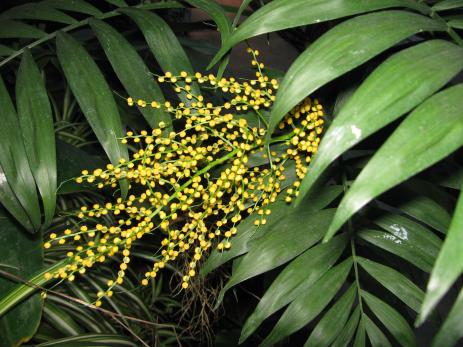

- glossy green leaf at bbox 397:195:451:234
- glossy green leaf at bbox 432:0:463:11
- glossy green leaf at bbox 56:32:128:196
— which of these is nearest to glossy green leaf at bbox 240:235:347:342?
glossy green leaf at bbox 397:195:451:234

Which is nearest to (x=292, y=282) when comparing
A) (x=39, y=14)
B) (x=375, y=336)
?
(x=375, y=336)

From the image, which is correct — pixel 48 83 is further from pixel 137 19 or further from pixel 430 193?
pixel 430 193

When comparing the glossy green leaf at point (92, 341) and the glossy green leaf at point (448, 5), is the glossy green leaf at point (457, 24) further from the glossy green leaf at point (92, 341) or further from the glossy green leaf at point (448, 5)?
the glossy green leaf at point (92, 341)

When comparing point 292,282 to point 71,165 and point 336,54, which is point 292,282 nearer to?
point 336,54

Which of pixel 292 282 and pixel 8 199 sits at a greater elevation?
pixel 8 199

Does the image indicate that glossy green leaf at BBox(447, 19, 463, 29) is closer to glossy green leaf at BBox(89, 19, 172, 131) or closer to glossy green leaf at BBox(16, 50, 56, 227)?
glossy green leaf at BBox(89, 19, 172, 131)

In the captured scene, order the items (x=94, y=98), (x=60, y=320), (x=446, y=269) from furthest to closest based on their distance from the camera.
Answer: (x=60, y=320), (x=94, y=98), (x=446, y=269)
